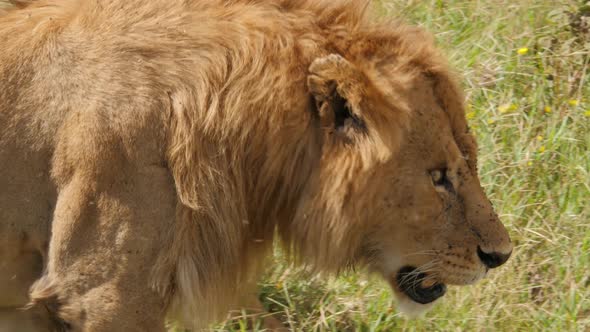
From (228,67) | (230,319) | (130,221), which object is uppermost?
(228,67)

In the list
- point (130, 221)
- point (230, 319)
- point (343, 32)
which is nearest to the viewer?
point (130, 221)

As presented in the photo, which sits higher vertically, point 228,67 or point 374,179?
point 228,67

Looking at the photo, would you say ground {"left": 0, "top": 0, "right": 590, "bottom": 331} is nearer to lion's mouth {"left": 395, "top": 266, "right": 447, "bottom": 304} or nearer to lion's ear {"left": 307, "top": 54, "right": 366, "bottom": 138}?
lion's mouth {"left": 395, "top": 266, "right": 447, "bottom": 304}

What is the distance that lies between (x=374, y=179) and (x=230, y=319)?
1.24m

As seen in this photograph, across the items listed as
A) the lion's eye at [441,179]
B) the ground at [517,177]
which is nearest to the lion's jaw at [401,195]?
the lion's eye at [441,179]

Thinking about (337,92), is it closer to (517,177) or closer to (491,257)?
(491,257)

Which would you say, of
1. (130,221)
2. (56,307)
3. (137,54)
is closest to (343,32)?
(137,54)

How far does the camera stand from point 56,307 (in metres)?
3.49

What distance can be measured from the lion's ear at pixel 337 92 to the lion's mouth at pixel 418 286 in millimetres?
581

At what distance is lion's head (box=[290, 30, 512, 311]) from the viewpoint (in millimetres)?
3484

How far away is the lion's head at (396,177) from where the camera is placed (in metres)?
3.48

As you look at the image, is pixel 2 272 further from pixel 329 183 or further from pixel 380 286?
pixel 380 286

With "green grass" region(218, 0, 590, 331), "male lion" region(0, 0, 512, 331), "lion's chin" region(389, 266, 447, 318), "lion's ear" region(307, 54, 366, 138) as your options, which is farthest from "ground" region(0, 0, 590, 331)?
"lion's ear" region(307, 54, 366, 138)

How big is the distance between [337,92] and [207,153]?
0.48 metres
